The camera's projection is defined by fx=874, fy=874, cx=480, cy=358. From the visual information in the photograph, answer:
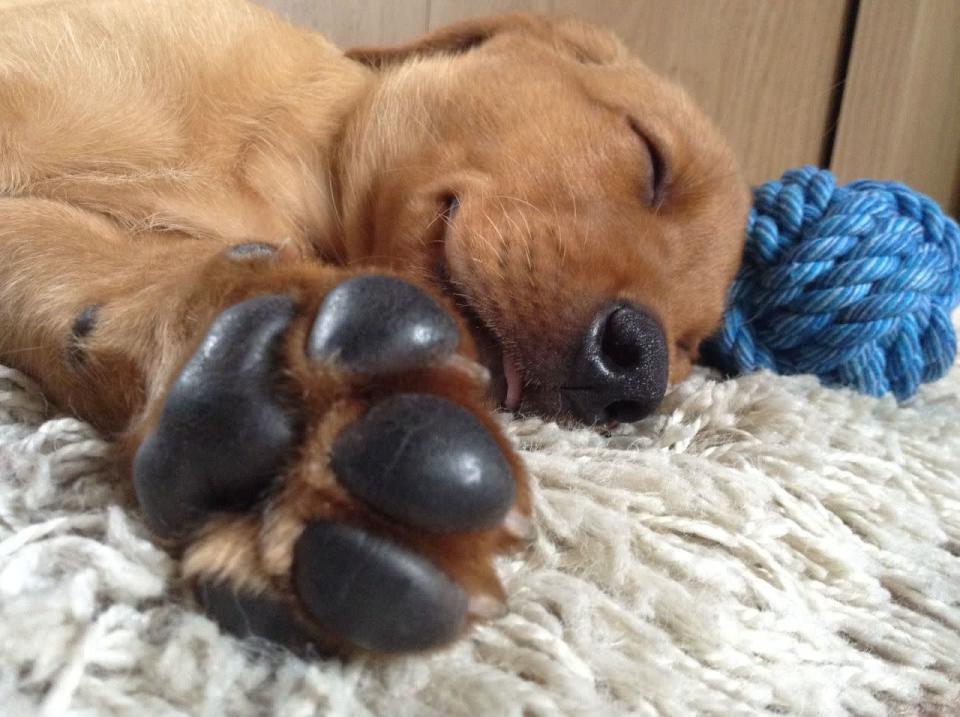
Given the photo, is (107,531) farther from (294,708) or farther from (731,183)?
(731,183)

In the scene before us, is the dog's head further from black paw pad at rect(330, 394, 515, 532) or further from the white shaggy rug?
black paw pad at rect(330, 394, 515, 532)

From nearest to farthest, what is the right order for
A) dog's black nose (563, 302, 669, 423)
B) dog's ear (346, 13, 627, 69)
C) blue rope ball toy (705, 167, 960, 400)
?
dog's black nose (563, 302, 669, 423)
blue rope ball toy (705, 167, 960, 400)
dog's ear (346, 13, 627, 69)

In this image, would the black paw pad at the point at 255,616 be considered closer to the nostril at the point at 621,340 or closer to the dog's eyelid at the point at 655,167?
the nostril at the point at 621,340

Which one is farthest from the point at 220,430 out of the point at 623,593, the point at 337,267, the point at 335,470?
the point at 623,593

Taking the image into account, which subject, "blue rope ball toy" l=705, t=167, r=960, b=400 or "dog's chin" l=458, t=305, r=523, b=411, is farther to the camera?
"blue rope ball toy" l=705, t=167, r=960, b=400

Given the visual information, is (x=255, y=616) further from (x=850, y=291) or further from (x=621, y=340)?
(x=850, y=291)

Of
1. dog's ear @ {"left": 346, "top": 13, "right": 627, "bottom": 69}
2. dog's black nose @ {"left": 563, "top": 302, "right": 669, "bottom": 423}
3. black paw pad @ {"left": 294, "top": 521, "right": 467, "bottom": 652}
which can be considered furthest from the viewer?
dog's ear @ {"left": 346, "top": 13, "right": 627, "bottom": 69}

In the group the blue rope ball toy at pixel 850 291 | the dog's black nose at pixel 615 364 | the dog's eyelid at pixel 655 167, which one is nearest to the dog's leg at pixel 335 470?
the dog's black nose at pixel 615 364

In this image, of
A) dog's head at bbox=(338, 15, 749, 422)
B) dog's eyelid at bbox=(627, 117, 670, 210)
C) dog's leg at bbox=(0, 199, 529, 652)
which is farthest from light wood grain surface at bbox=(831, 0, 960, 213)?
dog's leg at bbox=(0, 199, 529, 652)
